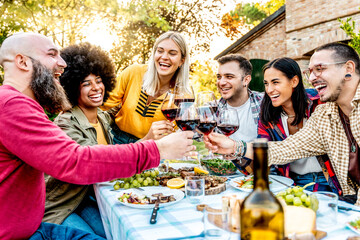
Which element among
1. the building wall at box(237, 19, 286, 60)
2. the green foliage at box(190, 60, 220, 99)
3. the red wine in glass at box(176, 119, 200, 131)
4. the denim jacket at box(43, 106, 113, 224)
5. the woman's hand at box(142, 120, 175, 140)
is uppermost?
the building wall at box(237, 19, 286, 60)

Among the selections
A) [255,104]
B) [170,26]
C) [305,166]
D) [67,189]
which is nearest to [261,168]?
[67,189]

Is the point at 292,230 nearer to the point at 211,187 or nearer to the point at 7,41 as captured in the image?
the point at 211,187

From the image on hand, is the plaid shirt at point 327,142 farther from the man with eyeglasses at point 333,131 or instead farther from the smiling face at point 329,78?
the smiling face at point 329,78

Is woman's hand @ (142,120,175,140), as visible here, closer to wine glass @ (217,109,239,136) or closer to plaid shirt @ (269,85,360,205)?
wine glass @ (217,109,239,136)

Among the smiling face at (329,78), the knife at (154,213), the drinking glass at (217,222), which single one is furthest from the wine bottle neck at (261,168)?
the smiling face at (329,78)

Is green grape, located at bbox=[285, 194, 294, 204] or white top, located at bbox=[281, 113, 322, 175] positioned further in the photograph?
white top, located at bbox=[281, 113, 322, 175]

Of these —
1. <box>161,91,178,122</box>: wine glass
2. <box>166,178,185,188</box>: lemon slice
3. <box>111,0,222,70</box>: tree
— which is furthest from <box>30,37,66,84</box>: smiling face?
<box>111,0,222,70</box>: tree

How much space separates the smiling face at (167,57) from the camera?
3.37 metres

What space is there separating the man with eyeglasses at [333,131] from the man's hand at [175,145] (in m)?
0.56

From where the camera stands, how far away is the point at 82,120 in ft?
9.02

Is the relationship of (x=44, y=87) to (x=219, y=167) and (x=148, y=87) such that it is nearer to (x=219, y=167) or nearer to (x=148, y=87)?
(x=219, y=167)

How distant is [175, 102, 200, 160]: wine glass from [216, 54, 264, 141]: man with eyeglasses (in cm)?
211

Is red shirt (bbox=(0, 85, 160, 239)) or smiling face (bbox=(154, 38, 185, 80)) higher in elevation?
smiling face (bbox=(154, 38, 185, 80))

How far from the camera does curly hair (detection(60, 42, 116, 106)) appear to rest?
3.02 metres
